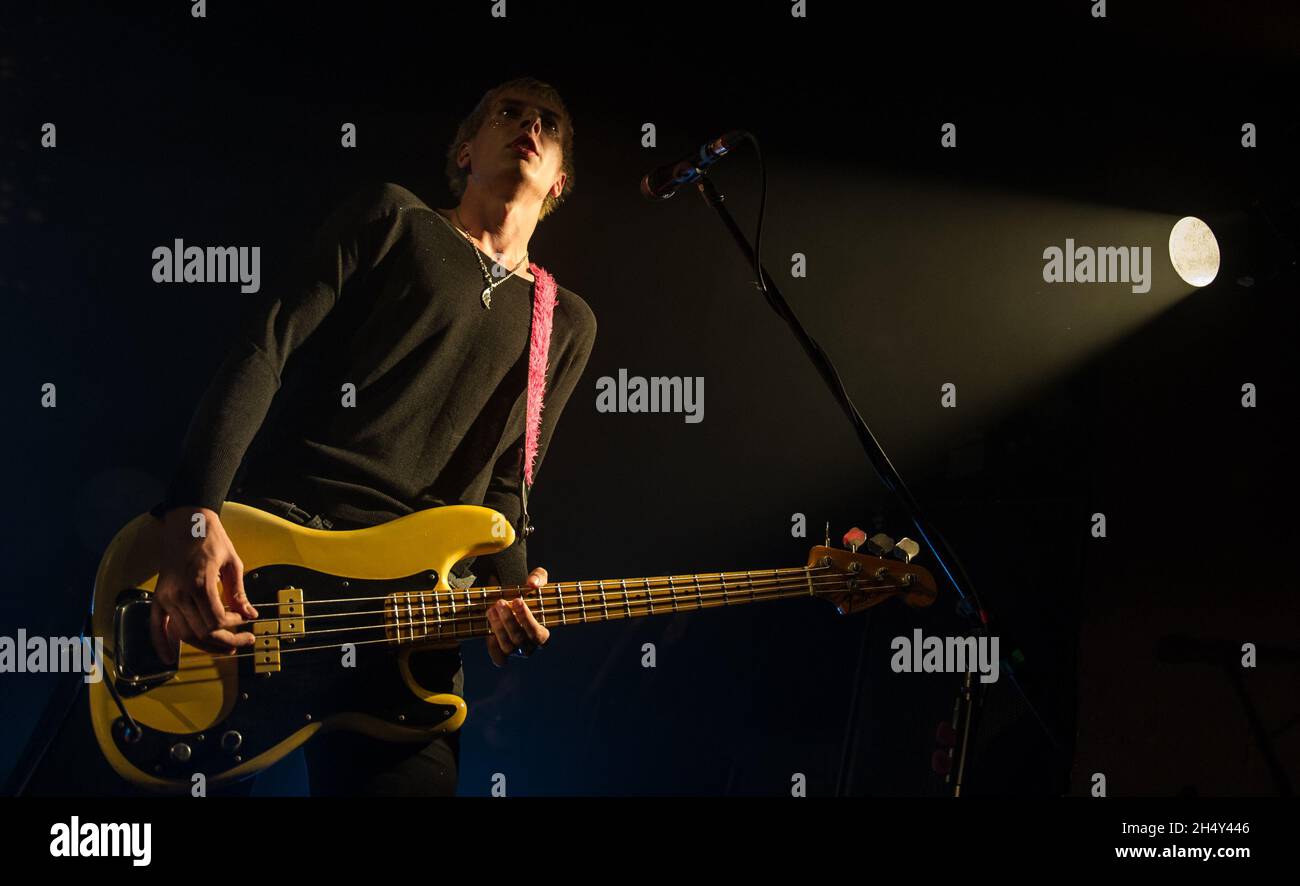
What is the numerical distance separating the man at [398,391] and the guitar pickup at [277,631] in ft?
A: 0.12

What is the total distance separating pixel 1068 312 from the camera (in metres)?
3.01

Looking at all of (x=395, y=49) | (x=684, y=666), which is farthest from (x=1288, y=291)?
(x=395, y=49)

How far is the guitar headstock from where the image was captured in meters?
2.56

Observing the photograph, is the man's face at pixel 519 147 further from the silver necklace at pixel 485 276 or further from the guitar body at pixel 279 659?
the guitar body at pixel 279 659

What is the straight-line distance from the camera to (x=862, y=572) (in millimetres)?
2582

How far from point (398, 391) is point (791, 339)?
1023mm

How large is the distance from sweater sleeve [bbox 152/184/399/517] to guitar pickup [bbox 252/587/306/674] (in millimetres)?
251

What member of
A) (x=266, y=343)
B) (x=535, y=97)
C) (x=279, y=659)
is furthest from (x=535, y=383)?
(x=279, y=659)

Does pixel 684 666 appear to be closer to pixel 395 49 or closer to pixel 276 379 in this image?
pixel 276 379

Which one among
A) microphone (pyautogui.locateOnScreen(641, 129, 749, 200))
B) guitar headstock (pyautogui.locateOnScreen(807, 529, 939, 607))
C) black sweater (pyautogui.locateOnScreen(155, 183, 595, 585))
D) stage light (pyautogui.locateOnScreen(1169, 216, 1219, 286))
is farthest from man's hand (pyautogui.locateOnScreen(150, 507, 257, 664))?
stage light (pyautogui.locateOnScreen(1169, 216, 1219, 286))

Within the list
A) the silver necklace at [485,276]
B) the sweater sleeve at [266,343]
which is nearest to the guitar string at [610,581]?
the sweater sleeve at [266,343]

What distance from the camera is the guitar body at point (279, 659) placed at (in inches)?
86.1
